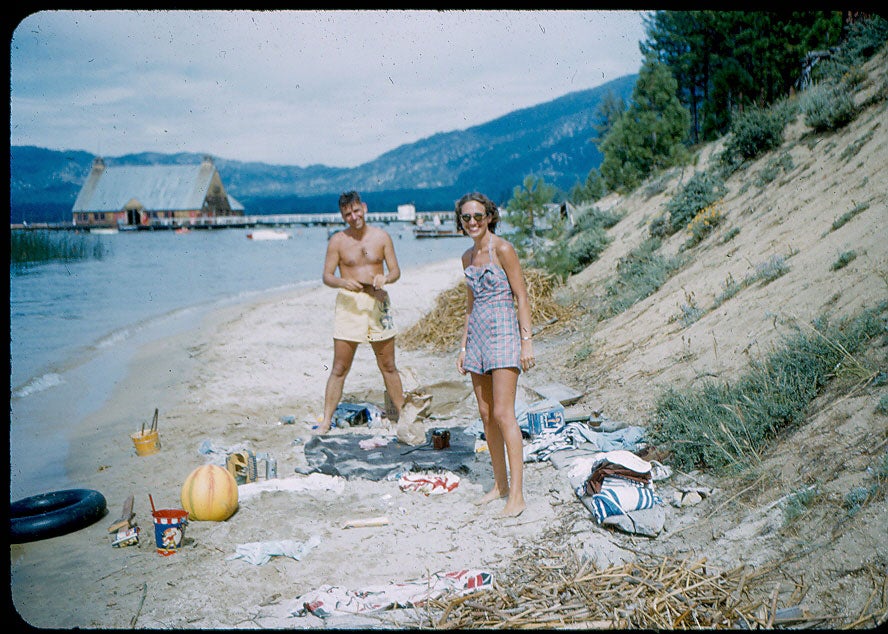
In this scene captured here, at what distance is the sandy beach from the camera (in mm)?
3543

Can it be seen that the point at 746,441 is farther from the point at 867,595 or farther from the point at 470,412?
the point at 470,412

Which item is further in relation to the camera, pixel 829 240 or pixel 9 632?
pixel 829 240

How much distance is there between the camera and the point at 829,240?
669cm

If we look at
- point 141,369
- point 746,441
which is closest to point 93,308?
point 141,369

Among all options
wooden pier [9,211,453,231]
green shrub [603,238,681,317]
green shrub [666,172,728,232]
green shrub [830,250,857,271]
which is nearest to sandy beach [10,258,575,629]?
green shrub [603,238,681,317]

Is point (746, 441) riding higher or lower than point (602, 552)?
higher

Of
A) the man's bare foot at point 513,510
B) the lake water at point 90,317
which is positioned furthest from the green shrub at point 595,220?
the man's bare foot at point 513,510

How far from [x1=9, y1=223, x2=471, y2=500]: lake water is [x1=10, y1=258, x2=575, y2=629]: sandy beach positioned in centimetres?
120

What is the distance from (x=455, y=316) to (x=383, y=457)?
19.7 feet

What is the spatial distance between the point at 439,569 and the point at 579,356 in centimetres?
477

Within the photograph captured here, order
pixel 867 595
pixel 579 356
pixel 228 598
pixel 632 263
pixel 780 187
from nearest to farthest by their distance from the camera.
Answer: pixel 867 595, pixel 228 598, pixel 579 356, pixel 780 187, pixel 632 263

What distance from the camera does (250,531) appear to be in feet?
14.6

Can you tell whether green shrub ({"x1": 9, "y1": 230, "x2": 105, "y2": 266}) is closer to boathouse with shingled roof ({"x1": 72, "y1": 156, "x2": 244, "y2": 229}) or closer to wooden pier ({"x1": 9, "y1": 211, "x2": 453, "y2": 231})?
boathouse with shingled roof ({"x1": 72, "y1": 156, "x2": 244, "y2": 229})

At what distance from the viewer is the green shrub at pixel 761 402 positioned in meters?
4.35
